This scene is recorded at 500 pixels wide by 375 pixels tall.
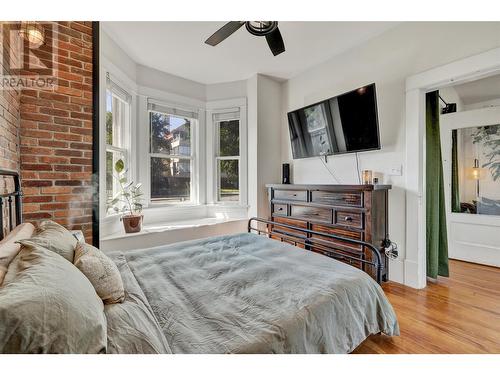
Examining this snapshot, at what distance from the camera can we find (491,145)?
313 cm

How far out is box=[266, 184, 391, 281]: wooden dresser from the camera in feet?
7.88

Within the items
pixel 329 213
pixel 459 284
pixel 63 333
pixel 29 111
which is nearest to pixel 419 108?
pixel 329 213

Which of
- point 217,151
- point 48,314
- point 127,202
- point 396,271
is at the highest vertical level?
point 217,151

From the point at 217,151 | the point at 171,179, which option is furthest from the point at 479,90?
the point at 171,179

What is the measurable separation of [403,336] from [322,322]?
1043 mm

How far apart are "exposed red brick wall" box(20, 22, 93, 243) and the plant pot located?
55cm

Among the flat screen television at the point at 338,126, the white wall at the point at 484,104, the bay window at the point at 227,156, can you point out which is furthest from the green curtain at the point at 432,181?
the bay window at the point at 227,156

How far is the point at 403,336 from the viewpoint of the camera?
163 centimetres

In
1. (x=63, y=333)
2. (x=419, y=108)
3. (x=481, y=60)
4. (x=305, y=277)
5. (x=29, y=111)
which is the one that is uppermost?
(x=481, y=60)

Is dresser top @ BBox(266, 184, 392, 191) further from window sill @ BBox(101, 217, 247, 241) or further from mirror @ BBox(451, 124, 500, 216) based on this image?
mirror @ BBox(451, 124, 500, 216)

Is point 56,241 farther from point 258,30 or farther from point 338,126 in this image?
point 338,126

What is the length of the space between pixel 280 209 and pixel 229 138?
Result: 1533 millimetres

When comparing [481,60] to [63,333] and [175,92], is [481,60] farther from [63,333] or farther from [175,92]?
Answer: [175,92]

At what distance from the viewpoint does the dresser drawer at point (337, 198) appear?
8.08 ft
